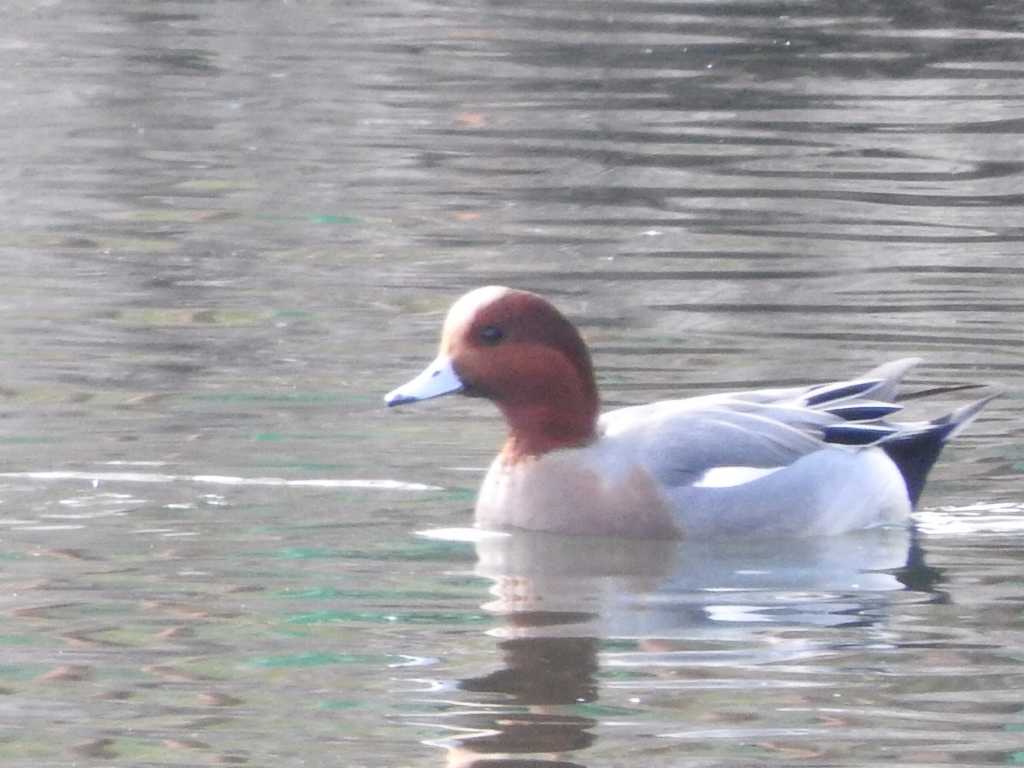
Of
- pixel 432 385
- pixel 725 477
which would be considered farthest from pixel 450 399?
pixel 725 477

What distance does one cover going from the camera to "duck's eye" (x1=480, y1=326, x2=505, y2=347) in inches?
315

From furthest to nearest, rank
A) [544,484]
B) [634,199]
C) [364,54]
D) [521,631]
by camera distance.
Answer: [364,54] → [634,199] → [544,484] → [521,631]

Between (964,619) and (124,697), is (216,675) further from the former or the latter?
(964,619)

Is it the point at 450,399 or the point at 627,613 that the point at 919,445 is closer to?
the point at 627,613

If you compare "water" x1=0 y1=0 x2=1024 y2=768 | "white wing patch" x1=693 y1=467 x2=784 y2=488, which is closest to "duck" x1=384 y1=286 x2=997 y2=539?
"white wing patch" x1=693 y1=467 x2=784 y2=488

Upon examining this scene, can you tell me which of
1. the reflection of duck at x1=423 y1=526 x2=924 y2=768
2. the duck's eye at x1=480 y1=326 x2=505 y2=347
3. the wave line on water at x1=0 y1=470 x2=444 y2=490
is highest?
the duck's eye at x1=480 y1=326 x2=505 y2=347

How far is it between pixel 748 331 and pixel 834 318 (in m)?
0.46

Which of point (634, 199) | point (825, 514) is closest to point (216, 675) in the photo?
point (825, 514)

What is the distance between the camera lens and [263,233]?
1253 centimetres

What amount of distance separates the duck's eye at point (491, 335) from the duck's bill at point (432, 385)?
13cm

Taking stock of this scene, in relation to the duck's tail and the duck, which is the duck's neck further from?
the duck's tail

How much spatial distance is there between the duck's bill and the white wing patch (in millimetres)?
776

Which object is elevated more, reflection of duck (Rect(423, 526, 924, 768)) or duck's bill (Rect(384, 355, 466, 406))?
duck's bill (Rect(384, 355, 466, 406))

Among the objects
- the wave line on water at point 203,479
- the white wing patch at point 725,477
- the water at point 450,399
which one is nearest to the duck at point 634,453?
the white wing patch at point 725,477
